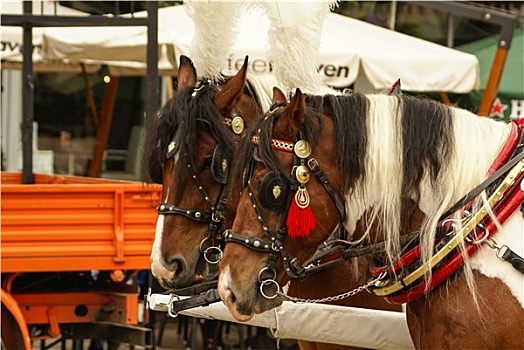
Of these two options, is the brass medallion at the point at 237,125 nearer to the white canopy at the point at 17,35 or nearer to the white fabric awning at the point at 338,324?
the white fabric awning at the point at 338,324

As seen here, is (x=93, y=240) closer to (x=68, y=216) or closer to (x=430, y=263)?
(x=68, y=216)

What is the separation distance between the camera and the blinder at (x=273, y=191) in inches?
112

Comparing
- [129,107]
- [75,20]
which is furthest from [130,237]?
[129,107]

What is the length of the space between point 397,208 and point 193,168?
3.67 ft

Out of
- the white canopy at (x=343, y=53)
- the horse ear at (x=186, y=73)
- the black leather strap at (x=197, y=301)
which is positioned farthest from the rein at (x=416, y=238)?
the white canopy at (x=343, y=53)

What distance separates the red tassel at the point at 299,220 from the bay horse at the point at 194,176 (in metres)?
0.76

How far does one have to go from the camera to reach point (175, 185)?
3.73 m

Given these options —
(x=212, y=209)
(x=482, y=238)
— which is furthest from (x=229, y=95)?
(x=482, y=238)

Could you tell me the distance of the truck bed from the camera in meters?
5.52

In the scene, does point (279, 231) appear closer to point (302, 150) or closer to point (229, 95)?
point (302, 150)

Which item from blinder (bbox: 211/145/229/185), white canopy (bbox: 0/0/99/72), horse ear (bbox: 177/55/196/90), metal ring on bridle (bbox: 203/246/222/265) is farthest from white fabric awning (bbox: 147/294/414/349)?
white canopy (bbox: 0/0/99/72)

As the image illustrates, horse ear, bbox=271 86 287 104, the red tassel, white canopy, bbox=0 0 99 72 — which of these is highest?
horse ear, bbox=271 86 287 104

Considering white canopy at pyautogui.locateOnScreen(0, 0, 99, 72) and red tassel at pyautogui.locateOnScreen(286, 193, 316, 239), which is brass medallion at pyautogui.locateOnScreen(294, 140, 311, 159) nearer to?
red tassel at pyautogui.locateOnScreen(286, 193, 316, 239)

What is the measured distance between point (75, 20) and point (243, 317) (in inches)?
139
